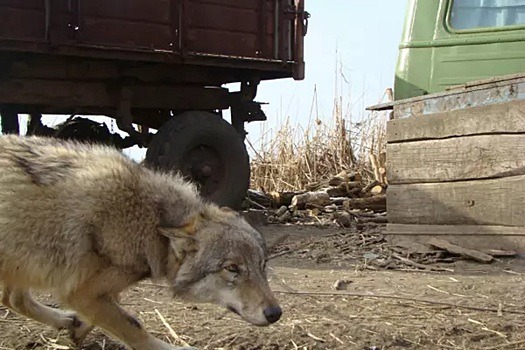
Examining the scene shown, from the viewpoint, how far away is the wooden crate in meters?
6.32

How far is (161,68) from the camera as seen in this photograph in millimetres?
9203

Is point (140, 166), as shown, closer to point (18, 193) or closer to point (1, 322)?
point (18, 193)

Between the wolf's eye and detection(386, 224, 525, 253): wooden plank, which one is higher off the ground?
the wolf's eye

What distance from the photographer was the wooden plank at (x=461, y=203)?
6.29 metres

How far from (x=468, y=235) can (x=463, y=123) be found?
1016 millimetres

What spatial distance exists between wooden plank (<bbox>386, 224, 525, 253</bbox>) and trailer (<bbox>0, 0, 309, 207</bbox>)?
300cm

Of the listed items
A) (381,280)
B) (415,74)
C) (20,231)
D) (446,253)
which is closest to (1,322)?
(20,231)

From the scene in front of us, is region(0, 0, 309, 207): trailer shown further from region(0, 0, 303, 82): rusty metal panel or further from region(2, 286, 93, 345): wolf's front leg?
region(2, 286, 93, 345): wolf's front leg

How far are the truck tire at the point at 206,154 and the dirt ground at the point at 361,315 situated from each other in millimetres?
3107

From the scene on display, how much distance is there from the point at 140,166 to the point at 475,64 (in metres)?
4.57

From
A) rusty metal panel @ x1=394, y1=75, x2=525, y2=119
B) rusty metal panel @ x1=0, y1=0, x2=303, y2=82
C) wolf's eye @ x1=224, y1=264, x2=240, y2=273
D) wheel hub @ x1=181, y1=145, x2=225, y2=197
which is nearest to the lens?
wolf's eye @ x1=224, y1=264, x2=240, y2=273

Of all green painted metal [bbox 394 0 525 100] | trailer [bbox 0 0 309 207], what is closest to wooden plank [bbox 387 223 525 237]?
green painted metal [bbox 394 0 525 100]

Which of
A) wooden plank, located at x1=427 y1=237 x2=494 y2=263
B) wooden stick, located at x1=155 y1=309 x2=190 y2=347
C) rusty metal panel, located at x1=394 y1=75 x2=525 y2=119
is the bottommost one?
wooden stick, located at x1=155 y1=309 x2=190 y2=347

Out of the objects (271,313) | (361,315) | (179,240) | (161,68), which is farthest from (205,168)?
(271,313)
